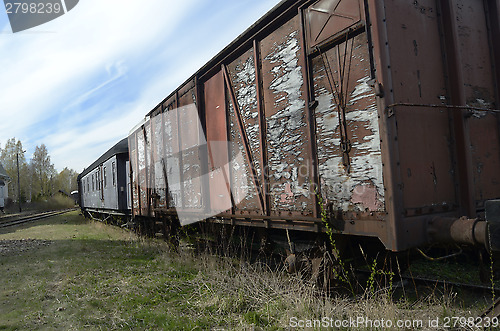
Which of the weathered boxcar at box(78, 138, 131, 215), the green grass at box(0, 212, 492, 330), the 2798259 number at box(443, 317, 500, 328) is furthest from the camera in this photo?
the weathered boxcar at box(78, 138, 131, 215)

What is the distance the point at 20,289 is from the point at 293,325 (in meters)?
4.81

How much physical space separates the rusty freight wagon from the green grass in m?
0.73

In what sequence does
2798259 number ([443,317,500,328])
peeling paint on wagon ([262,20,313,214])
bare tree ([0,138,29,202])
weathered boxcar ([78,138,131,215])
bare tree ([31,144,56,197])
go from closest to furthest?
2798259 number ([443,317,500,328])
peeling paint on wagon ([262,20,313,214])
weathered boxcar ([78,138,131,215])
bare tree ([0,138,29,202])
bare tree ([31,144,56,197])

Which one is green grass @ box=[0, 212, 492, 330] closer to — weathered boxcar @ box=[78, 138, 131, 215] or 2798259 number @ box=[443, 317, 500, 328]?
2798259 number @ box=[443, 317, 500, 328]

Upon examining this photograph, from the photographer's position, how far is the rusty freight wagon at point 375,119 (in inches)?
123

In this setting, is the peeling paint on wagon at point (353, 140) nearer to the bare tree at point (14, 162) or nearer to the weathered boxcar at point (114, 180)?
the weathered boxcar at point (114, 180)

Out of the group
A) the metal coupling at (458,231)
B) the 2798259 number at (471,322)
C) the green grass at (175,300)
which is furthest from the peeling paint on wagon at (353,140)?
the 2798259 number at (471,322)

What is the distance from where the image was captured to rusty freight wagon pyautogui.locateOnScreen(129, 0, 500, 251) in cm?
313

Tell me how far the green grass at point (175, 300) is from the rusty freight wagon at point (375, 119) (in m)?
0.73

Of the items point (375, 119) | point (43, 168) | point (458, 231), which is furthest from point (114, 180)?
point (43, 168)

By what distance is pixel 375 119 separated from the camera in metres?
3.20

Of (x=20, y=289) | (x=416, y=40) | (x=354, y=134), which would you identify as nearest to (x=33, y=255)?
(x=20, y=289)

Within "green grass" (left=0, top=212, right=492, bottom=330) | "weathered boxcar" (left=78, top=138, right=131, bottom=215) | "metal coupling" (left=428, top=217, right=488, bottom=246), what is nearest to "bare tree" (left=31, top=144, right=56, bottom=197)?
"weathered boxcar" (left=78, top=138, right=131, bottom=215)

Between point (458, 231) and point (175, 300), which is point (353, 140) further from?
point (175, 300)
